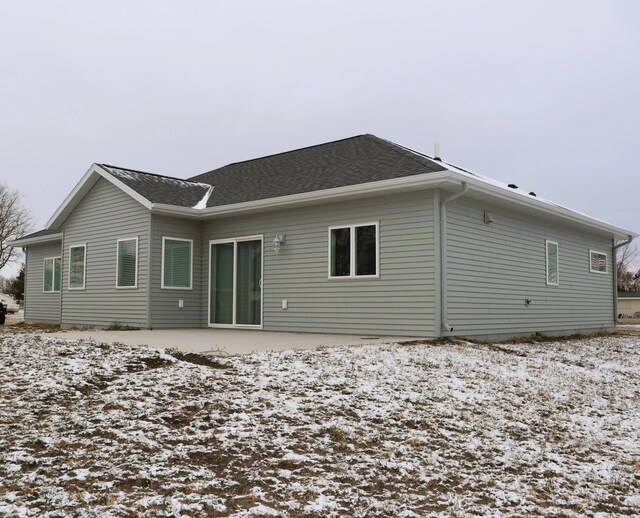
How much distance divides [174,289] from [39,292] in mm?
8699

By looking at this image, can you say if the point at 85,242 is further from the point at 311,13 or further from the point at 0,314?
the point at 311,13

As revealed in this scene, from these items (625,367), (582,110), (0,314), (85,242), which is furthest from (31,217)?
(625,367)

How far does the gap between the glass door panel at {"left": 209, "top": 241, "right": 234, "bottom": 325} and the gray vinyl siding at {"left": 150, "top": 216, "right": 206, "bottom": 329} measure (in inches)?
14.1

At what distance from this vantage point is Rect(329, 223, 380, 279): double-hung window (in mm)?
10328

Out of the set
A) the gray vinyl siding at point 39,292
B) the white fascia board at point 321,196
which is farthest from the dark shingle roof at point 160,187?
the gray vinyl siding at point 39,292

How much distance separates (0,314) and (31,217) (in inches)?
988

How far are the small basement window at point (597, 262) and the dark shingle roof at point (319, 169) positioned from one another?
6.79 m

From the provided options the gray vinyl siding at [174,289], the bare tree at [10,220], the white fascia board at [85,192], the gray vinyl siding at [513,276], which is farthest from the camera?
the bare tree at [10,220]

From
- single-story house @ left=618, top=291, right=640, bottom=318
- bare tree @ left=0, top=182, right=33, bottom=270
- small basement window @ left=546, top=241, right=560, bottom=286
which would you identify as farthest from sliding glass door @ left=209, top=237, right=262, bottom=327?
bare tree @ left=0, top=182, right=33, bottom=270

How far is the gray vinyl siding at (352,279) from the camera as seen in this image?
9688mm

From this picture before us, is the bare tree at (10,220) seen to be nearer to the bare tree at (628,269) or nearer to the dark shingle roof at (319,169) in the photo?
the dark shingle roof at (319,169)

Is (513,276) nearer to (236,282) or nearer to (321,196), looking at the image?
(321,196)

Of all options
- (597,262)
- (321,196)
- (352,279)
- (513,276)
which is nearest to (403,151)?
(321,196)

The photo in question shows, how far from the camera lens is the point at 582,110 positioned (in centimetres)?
2609
